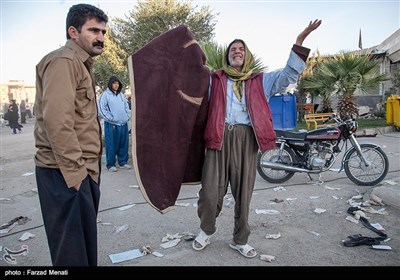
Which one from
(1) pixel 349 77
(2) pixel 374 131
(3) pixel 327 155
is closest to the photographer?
(3) pixel 327 155

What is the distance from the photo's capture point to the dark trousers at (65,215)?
203cm

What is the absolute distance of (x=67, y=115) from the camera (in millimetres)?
1902

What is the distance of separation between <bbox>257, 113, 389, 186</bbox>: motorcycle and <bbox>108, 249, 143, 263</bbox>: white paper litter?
3.21 metres

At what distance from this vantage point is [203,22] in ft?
78.8

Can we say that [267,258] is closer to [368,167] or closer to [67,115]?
[67,115]

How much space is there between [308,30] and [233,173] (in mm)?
1466

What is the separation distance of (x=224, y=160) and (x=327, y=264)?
1.33 metres

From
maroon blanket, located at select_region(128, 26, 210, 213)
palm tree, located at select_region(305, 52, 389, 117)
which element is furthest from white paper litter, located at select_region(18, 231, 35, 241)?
palm tree, located at select_region(305, 52, 389, 117)

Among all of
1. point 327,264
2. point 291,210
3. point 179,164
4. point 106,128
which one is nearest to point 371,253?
point 327,264

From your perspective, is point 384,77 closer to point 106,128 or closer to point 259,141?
point 106,128

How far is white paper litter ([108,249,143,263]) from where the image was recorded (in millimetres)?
3156

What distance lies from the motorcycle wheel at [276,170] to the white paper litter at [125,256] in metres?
3.26

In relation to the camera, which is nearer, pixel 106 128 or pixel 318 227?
pixel 318 227

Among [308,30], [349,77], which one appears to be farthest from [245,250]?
[349,77]
